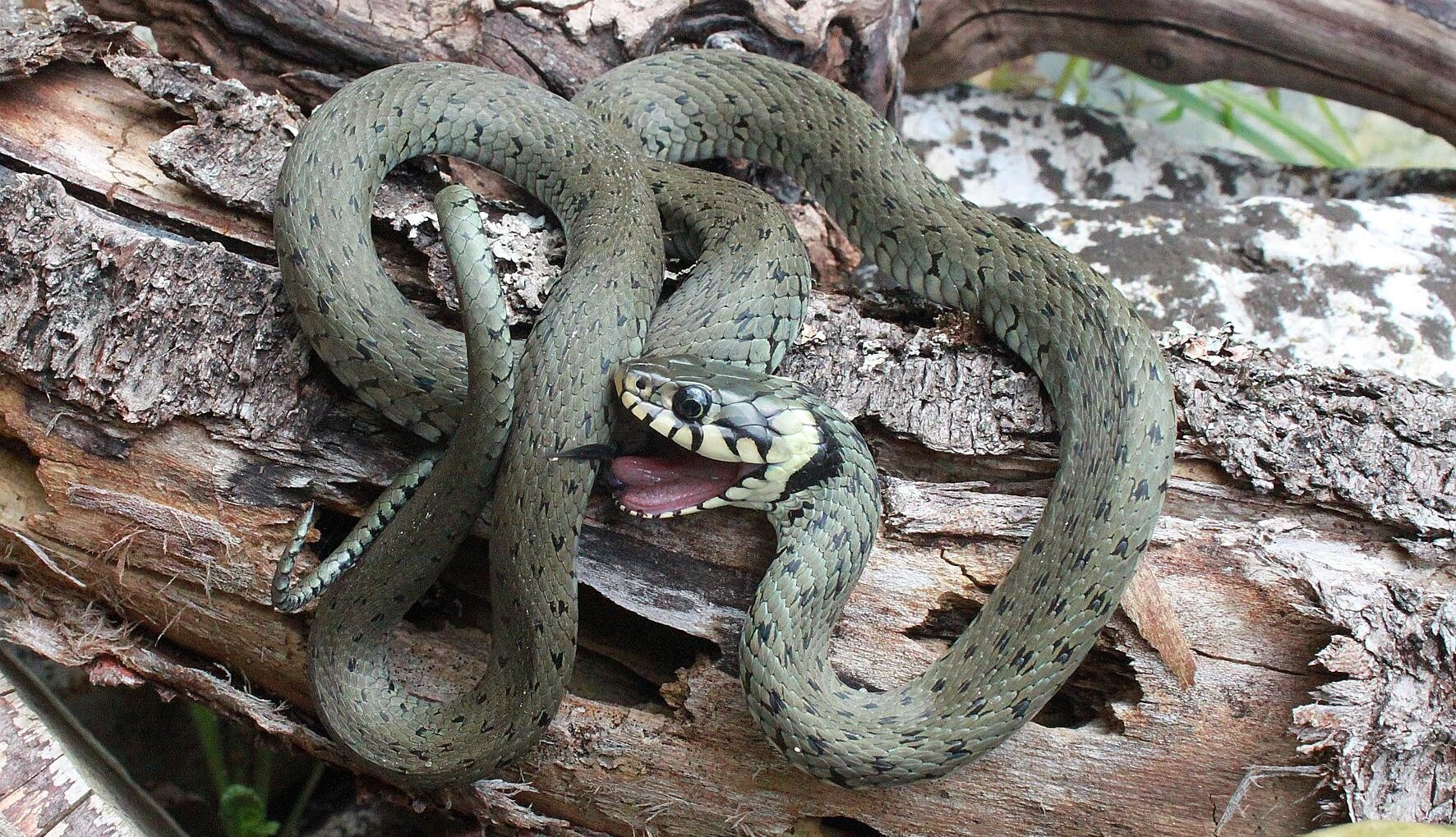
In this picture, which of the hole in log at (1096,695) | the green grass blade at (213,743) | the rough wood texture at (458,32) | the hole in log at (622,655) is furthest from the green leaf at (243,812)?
the hole in log at (1096,695)

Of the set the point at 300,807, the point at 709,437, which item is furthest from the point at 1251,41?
the point at 300,807

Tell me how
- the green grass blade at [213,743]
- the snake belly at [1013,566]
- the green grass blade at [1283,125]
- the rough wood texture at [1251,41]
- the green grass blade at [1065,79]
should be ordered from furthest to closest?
the green grass blade at [1065,79] < the green grass blade at [1283,125] < the rough wood texture at [1251,41] < the green grass blade at [213,743] < the snake belly at [1013,566]

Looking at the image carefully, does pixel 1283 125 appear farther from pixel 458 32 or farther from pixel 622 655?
pixel 622 655

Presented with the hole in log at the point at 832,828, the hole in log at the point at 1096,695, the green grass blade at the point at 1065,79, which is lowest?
the hole in log at the point at 832,828

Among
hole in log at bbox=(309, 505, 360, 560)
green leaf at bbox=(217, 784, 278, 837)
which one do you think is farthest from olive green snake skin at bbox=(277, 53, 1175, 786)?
green leaf at bbox=(217, 784, 278, 837)

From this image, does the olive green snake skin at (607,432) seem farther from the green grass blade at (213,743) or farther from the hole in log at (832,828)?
the green grass blade at (213,743)

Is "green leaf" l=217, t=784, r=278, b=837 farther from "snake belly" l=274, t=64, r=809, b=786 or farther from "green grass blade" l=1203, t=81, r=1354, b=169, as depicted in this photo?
"green grass blade" l=1203, t=81, r=1354, b=169
